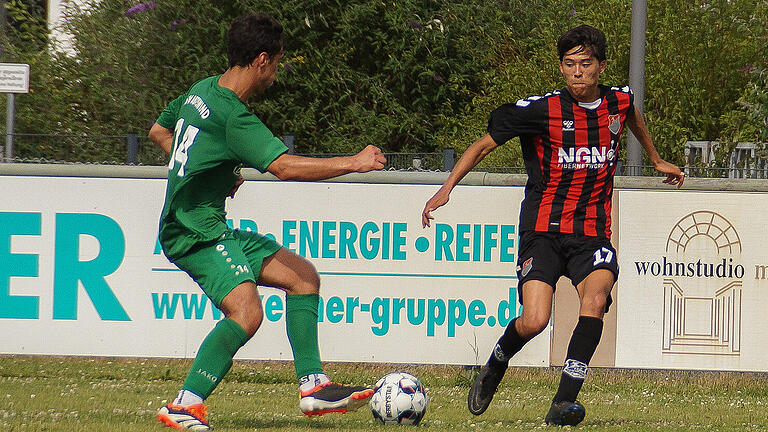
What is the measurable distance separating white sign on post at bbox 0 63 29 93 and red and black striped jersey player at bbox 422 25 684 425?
8.46m

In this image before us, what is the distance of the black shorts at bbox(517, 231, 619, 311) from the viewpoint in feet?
21.9

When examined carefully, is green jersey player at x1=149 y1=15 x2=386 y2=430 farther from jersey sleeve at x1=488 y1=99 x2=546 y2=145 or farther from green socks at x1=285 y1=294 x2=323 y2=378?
jersey sleeve at x1=488 y1=99 x2=546 y2=145

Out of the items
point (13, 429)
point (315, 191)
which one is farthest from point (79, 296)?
point (13, 429)

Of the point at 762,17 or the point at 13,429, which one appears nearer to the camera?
the point at 13,429

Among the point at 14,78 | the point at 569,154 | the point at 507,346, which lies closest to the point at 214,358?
the point at 507,346

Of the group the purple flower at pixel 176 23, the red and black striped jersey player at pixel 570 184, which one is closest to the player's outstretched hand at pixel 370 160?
the red and black striped jersey player at pixel 570 184

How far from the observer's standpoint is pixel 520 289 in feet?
22.3

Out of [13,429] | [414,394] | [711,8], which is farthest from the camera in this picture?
[711,8]

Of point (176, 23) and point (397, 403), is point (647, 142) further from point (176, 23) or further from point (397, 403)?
point (176, 23)

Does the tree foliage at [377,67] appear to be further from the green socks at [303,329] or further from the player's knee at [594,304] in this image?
the green socks at [303,329]

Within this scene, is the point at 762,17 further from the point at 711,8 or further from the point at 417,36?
the point at 417,36

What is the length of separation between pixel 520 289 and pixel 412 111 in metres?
12.0

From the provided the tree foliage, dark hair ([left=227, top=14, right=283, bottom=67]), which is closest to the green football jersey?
dark hair ([left=227, top=14, right=283, bottom=67])

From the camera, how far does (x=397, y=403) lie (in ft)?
21.3
